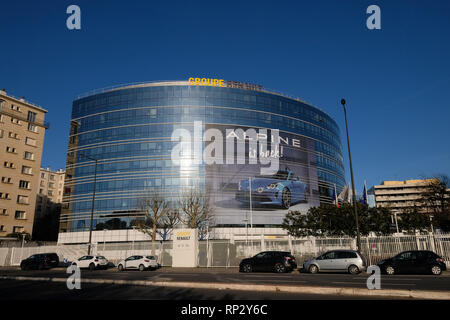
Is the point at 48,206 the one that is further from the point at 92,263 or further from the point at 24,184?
the point at 92,263

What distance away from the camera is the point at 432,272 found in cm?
1772

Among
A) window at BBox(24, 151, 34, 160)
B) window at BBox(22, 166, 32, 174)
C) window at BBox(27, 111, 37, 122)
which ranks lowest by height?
window at BBox(22, 166, 32, 174)

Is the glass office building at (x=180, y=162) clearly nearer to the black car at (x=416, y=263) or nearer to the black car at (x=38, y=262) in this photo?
the black car at (x=38, y=262)

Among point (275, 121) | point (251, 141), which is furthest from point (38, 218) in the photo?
point (275, 121)

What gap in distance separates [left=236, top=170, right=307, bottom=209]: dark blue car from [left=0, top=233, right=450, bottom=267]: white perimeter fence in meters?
37.6

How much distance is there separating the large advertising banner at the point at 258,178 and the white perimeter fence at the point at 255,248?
33729mm

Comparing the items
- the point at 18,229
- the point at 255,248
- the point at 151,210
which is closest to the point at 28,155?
the point at 18,229

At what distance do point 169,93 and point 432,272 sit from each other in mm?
64769

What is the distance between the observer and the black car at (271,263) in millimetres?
21673

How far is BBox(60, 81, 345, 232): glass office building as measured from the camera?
6806cm

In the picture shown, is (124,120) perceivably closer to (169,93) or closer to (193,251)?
(169,93)

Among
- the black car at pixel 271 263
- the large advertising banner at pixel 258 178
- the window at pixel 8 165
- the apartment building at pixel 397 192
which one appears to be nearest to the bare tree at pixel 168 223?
the large advertising banner at pixel 258 178

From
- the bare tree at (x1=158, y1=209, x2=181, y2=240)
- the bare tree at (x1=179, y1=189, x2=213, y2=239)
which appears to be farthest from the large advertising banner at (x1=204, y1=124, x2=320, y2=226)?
the bare tree at (x1=158, y1=209, x2=181, y2=240)

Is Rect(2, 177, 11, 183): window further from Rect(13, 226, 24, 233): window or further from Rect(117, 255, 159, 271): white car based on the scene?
Rect(117, 255, 159, 271): white car
